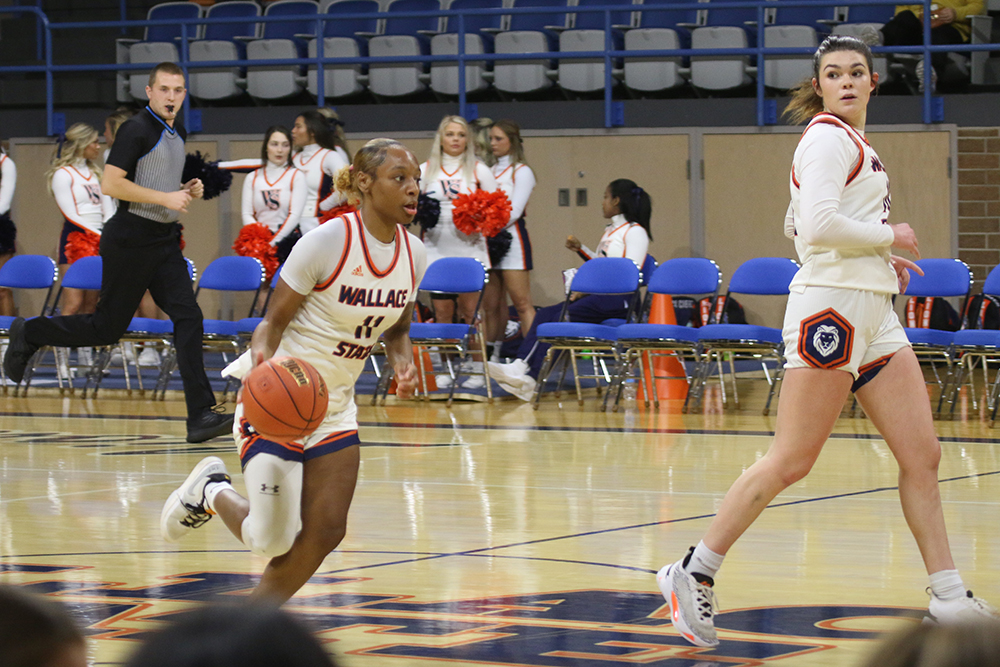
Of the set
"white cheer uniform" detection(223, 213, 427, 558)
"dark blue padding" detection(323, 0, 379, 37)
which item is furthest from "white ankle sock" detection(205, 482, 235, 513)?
"dark blue padding" detection(323, 0, 379, 37)

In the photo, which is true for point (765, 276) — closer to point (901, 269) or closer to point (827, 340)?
point (901, 269)

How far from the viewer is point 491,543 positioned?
202 inches

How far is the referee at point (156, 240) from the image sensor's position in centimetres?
759

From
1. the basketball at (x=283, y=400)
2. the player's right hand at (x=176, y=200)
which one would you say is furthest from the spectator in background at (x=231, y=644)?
→ the player's right hand at (x=176, y=200)

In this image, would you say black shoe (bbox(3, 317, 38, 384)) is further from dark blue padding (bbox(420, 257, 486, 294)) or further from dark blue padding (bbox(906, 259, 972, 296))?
dark blue padding (bbox(906, 259, 972, 296))

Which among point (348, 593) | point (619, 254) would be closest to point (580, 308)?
point (619, 254)

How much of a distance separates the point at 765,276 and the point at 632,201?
4.44 feet

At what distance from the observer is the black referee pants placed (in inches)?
304

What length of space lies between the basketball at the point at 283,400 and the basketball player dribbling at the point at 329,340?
0.18 m

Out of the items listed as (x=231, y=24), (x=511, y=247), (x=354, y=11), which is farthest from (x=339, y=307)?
(x=231, y=24)

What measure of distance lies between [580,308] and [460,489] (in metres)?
4.33

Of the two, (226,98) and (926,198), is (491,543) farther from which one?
(226,98)

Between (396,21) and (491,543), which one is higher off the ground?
(396,21)

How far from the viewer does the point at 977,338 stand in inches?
352
